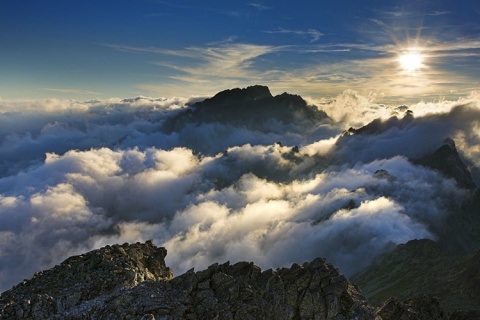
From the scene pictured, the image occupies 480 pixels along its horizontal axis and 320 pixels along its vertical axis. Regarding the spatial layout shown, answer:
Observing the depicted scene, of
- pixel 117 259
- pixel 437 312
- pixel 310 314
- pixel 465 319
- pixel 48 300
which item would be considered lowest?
pixel 465 319

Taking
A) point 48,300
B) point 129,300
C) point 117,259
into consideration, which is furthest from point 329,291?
point 48,300

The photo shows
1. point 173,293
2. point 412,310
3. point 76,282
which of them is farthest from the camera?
point 412,310

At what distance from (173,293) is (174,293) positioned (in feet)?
0.47

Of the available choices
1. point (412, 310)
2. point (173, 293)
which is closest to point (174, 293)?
point (173, 293)

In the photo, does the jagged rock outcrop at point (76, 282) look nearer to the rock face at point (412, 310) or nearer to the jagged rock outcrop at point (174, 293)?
the jagged rock outcrop at point (174, 293)

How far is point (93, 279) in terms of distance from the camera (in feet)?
196

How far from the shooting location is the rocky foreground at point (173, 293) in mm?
49000

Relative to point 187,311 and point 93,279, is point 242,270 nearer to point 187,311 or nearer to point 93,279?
point 187,311

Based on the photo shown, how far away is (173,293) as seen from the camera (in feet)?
172

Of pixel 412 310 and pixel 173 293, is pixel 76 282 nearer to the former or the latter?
pixel 173 293

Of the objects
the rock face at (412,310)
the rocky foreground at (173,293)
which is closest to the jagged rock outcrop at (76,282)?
the rocky foreground at (173,293)

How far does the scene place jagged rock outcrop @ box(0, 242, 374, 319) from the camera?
48.9 metres

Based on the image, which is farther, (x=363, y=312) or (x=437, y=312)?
(x=437, y=312)

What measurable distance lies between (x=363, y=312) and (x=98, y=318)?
40.0 m
